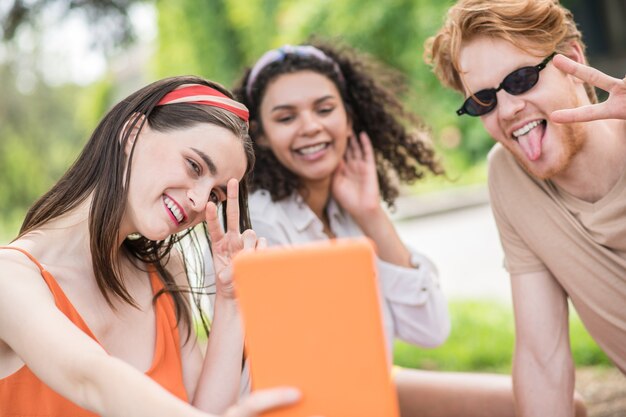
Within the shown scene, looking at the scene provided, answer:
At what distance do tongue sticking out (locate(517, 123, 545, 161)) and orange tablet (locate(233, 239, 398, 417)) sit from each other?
128cm

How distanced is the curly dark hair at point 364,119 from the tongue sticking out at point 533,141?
1250 mm

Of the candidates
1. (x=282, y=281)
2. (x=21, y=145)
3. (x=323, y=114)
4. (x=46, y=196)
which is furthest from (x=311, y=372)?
(x=21, y=145)

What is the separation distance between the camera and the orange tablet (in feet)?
3.94

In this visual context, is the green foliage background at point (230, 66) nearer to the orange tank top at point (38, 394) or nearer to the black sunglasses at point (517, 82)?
the black sunglasses at point (517, 82)

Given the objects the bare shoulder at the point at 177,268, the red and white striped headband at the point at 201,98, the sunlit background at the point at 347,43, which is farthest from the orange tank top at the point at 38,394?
the sunlit background at the point at 347,43

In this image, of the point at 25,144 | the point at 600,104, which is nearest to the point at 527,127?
the point at 600,104

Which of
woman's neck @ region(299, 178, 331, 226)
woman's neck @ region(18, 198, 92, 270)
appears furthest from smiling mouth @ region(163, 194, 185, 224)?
woman's neck @ region(299, 178, 331, 226)

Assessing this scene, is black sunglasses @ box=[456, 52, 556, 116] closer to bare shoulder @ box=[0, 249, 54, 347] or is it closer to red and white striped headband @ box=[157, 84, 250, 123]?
red and white striped headband @ box=[157, 84, 250, 123]

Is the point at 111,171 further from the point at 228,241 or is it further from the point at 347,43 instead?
the point at 347,43

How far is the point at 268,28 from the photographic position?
45.9 ft

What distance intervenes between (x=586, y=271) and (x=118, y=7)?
15.3 feet

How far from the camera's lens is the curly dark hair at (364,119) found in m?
3.27

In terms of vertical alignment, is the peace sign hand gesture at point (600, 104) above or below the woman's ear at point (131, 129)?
below

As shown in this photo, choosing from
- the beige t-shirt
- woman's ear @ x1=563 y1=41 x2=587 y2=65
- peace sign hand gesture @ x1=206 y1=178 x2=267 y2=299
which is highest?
woman's ear @ x1=563 y1=41 x2=587 y2=65
